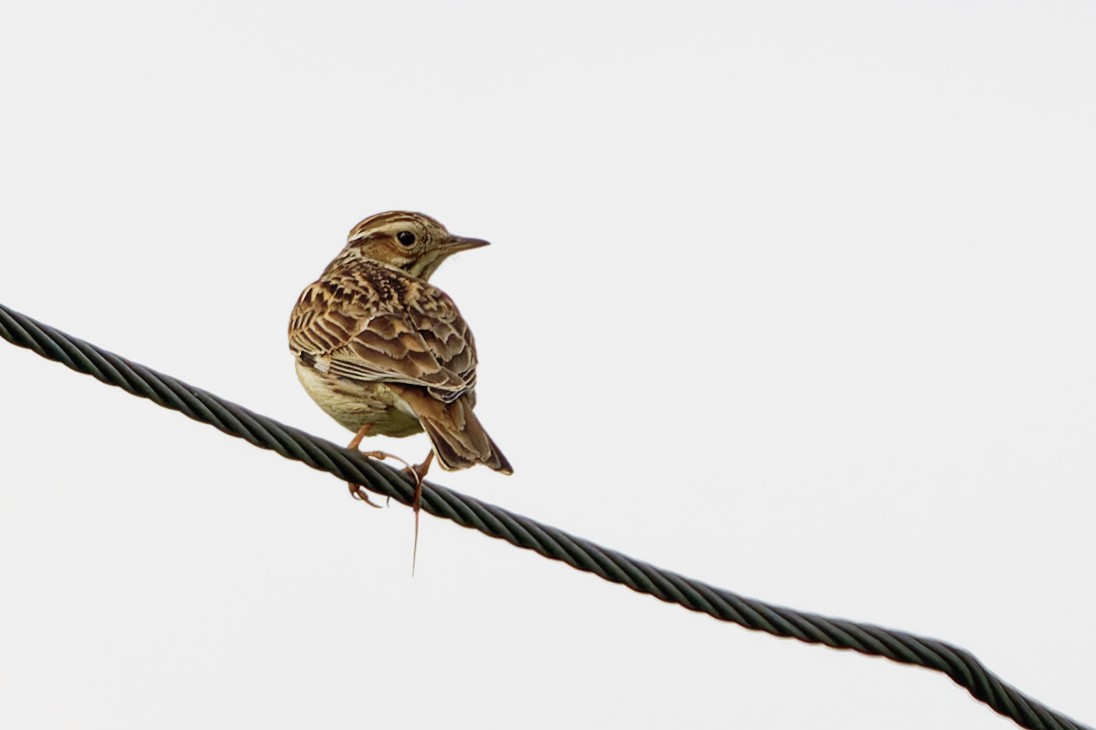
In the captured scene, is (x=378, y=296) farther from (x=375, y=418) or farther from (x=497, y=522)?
(x=497, y=522)

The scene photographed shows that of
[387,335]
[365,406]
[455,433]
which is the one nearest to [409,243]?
[387,335]

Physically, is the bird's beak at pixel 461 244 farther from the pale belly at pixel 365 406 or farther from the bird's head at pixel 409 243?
the pale belly at pixel 365 406

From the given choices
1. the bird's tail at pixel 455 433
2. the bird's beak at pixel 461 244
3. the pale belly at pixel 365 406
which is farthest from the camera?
the bird's beak at pixel 461 244

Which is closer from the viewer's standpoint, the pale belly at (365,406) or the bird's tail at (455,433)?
the bird's tail at (455,433)

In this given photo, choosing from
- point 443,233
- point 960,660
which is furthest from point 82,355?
point 443,233

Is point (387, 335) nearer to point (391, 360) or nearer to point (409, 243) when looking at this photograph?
point (391, 360)

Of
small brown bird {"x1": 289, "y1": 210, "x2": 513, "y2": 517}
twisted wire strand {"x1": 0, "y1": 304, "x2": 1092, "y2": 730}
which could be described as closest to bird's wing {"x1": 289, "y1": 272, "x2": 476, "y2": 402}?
small brown bird {"x1": 289, "y1": 210, "x2": 513, "y2": 517}

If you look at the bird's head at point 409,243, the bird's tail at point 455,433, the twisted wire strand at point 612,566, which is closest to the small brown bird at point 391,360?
the bird's tail at point 455,433
